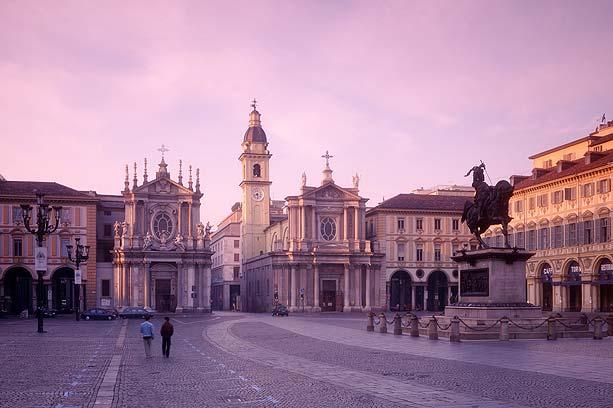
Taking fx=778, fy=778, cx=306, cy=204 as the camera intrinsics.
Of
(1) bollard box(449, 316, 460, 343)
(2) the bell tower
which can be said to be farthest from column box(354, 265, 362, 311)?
(1) bollard box(449, 316, 460, 343)

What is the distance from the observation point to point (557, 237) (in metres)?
73.8

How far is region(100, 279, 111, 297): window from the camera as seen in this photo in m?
89.9

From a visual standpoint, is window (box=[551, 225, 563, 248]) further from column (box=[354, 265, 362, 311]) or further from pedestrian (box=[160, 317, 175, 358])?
pedestrian (box=[160, 317, 175, 358])

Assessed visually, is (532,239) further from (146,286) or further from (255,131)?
(255,131)

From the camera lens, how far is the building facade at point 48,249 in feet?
276

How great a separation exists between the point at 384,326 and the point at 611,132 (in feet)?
161

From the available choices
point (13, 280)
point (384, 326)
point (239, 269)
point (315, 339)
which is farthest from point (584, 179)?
point (239, 269)

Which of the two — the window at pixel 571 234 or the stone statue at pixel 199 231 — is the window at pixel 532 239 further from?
the stone statue at pixel 199 231

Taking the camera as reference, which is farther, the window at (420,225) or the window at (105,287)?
the window at (420,225)

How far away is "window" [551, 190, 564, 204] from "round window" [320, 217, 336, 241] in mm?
32906

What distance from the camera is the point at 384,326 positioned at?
4394 cm

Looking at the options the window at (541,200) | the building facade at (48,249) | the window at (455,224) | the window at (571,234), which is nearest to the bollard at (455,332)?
the window at (571,234)

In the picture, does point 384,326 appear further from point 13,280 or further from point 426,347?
point 13,280

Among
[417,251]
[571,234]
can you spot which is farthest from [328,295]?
[571,234]
